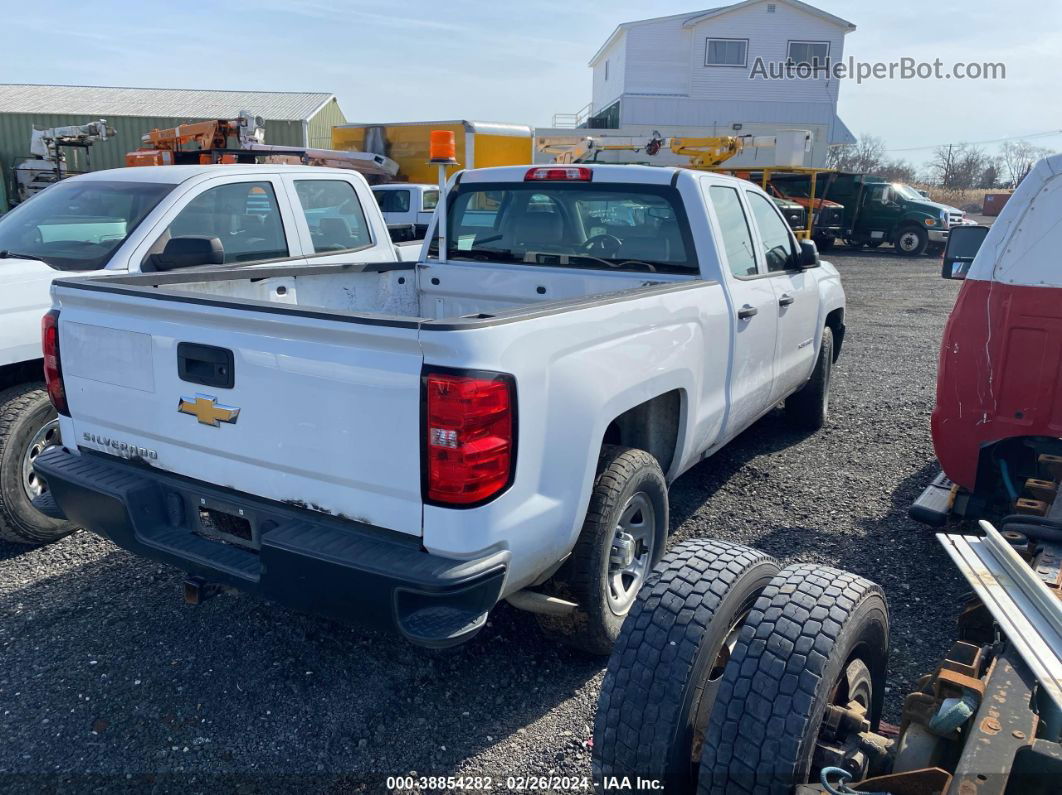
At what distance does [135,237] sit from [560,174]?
2.50 metres

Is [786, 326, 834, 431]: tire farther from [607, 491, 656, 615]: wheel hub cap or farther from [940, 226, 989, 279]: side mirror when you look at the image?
[607, 491, 656, 615]: wheel hub cap

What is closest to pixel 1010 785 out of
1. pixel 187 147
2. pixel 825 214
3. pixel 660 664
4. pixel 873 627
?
pixel 873 627

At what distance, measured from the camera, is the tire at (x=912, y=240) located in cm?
2277

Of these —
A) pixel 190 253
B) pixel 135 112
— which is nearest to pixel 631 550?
pixel 190 253

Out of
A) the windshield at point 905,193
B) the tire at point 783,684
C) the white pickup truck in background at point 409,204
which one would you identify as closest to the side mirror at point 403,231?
the white pickup truck in background at point 409,204

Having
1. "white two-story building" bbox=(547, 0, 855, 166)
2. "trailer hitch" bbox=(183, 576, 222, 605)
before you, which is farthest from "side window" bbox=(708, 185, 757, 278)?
"white two-story building" bbox=(547, 0, 855, 166)

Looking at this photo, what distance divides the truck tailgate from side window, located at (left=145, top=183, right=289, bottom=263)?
77.7 inches

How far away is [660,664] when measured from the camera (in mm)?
2143

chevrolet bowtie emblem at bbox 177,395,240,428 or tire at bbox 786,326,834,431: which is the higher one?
chevrolet bowtie emblem at bbox 177,395,240,428

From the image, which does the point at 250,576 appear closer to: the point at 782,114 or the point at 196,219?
the point at 196,219

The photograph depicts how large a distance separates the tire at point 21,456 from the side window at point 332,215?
2162 mm

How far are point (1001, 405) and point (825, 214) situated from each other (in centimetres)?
1995

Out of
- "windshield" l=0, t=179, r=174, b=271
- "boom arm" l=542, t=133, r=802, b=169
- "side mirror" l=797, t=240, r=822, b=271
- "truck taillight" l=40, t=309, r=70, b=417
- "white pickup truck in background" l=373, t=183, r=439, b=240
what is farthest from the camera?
"boom arm" l=542, t=133, r=802, b=169

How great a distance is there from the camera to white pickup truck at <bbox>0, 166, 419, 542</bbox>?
4113 millimetres
